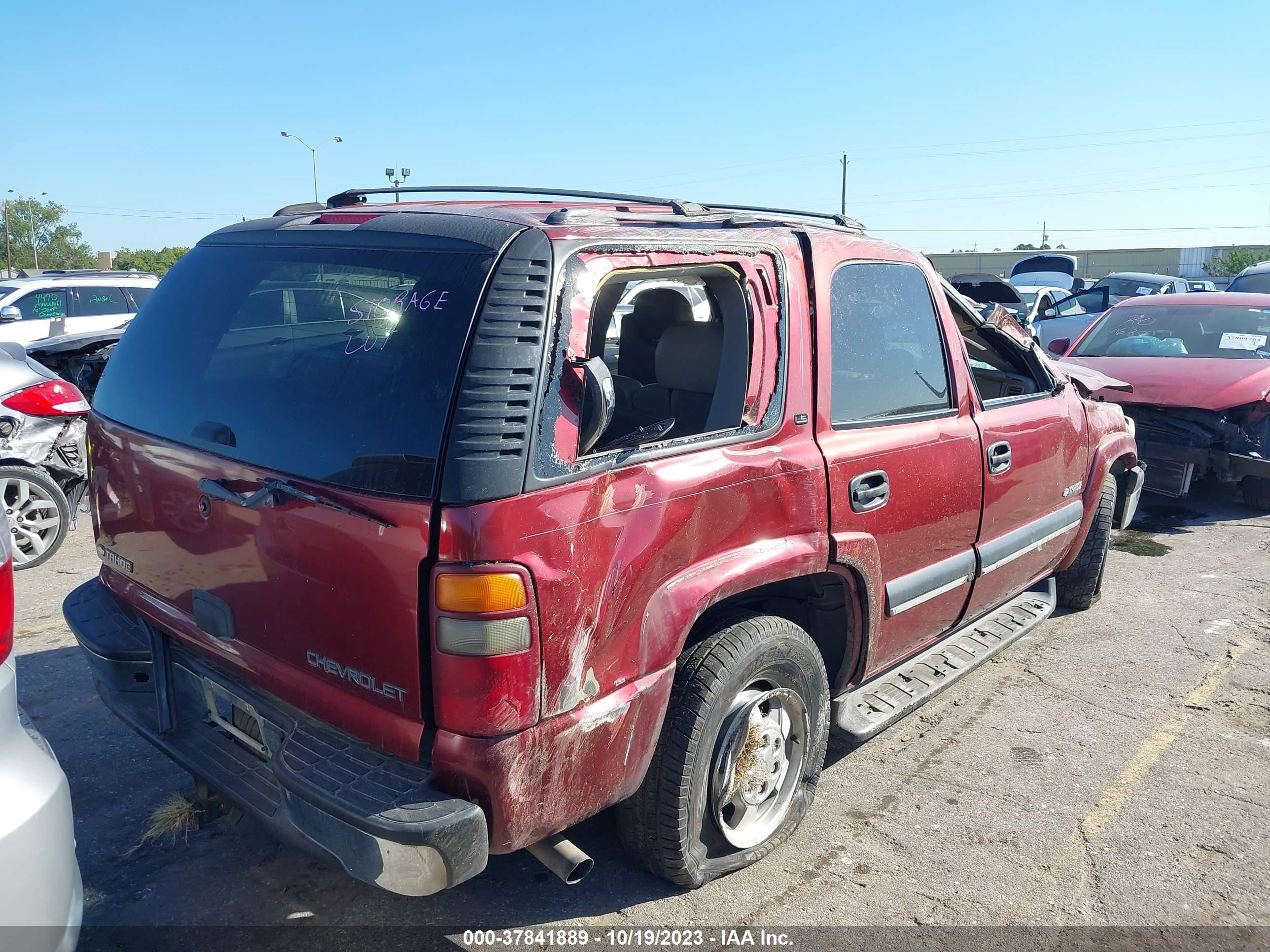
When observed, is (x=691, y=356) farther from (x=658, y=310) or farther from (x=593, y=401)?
(x=593, y=401)

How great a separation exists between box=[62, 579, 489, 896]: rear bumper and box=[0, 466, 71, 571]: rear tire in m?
3.44

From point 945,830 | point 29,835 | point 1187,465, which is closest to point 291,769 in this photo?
point 29,835

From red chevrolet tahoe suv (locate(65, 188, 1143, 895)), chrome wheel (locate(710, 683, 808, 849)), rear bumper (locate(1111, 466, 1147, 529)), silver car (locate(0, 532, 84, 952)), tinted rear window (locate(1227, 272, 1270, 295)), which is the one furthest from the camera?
tinted rear window (locate(1227, 272, 1270, 295))

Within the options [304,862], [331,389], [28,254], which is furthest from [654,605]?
[28,254]

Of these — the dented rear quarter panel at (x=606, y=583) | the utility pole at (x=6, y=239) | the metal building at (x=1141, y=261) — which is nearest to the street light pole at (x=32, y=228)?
the utility pole at (x=6, y=239)

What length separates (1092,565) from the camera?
17.7 feet

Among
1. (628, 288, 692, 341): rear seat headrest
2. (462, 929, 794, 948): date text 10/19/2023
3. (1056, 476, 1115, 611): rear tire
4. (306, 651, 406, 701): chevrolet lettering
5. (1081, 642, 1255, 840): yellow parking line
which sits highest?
(628, 288, 692, 341): rear seat headrest

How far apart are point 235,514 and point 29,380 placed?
467 cm

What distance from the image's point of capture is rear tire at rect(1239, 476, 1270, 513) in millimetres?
7688

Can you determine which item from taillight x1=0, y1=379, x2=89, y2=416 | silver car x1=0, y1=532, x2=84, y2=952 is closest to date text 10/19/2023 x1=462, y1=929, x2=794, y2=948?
silver car x1=0, y1=532, x2=84, y2=952

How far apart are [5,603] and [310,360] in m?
0.89

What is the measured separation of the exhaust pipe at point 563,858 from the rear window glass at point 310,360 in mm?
1040

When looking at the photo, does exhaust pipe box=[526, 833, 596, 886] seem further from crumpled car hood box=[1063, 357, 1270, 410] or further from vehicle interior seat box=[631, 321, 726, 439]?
crumpled car hood box=[1063, 357, 1270, 410]

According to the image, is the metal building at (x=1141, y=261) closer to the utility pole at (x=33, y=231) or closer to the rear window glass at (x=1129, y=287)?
the rear window glass at (x=1129, y=287)
